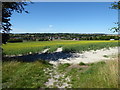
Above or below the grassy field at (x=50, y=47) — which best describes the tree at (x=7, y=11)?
above

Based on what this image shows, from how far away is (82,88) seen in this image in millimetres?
3695

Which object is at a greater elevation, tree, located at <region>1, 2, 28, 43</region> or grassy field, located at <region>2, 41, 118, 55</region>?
tree, located at <region>1, 2, 28, 43</region>

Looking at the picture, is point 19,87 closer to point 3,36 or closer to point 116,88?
point 116,88

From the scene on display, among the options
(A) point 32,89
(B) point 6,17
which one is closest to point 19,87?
(A) point 32,89

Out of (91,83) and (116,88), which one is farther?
(91,83)

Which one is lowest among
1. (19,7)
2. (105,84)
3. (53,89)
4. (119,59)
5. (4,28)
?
(53,89)

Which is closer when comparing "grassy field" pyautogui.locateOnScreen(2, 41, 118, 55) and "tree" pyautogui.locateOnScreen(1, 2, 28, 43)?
"tree" pyautogui.locateOnScreen(1, 2, 28, 43)

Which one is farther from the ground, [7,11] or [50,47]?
[7,11]

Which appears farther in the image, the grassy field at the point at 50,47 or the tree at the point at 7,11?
the grassy field at the point at 50,47

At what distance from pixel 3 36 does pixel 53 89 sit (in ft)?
26.7

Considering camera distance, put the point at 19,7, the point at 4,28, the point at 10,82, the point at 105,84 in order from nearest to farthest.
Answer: the point at 105,84 → the point at 10,82 → the point at 4,28 → the point at 19,7

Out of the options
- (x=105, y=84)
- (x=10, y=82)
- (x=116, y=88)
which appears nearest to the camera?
(x=116, y=88)

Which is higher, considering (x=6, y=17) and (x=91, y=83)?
(x=6, y=17)

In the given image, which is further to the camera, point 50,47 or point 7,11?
point 50,47
